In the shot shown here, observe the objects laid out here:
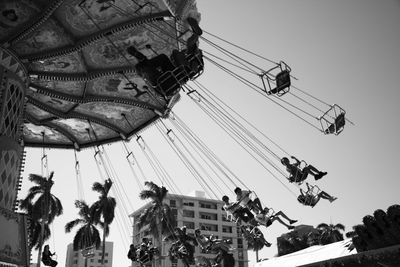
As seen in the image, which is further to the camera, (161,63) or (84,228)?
(84,228)

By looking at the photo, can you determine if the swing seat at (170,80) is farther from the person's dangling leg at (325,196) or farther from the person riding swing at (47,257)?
the person riding swing at (47,257)

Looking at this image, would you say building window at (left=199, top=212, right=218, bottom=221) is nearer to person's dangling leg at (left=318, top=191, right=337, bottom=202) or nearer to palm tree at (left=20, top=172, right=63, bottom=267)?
palm tree at (left=20, top=172, right=63, bottom=267)

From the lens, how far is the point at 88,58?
15656 mm

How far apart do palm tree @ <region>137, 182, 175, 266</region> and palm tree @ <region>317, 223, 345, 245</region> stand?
2228 cm

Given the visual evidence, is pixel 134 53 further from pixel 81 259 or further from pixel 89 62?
pixel 81 259

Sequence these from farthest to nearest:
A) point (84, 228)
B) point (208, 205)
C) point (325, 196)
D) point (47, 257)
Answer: point (208, 205)
point (84, 228)
point (47, 257)
point (325, 196)

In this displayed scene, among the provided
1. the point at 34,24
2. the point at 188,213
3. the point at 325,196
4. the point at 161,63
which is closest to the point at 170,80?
the point at 161,63

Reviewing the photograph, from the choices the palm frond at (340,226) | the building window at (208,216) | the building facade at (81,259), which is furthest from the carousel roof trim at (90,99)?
the building facade at (81,259)

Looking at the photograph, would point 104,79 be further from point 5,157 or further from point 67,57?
point 5,157

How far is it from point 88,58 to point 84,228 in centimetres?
2936

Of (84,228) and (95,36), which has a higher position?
(95,36)

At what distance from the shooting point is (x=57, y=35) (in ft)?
46.4

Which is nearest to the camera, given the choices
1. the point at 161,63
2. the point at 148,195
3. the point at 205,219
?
the point at 161,63

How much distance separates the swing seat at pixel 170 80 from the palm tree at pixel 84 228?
31543mm
